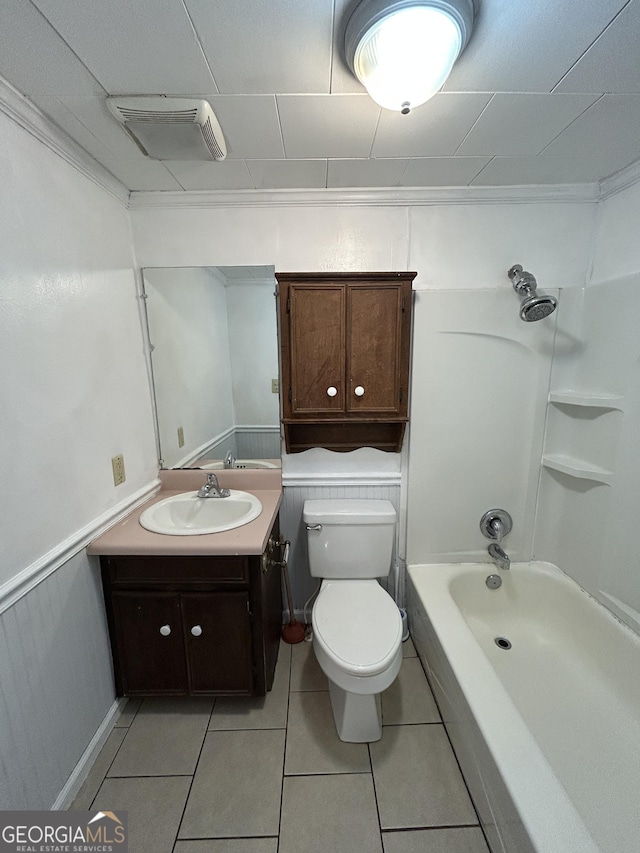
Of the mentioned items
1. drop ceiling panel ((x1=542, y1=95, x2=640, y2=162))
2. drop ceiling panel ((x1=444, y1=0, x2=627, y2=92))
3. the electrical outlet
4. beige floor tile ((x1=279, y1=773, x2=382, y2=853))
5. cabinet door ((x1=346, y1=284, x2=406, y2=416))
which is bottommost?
beige floor tile ((x1=279, y1=773, x2=382, y2=853))

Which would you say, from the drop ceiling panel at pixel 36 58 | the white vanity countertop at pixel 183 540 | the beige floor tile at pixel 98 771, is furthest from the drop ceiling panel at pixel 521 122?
the beige floor tile at pixel 98 771

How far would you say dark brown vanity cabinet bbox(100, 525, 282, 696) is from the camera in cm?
129

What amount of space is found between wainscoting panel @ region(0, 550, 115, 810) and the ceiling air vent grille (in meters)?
1.46

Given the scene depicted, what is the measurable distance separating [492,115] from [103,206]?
4.85 ft

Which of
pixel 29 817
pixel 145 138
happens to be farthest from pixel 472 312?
pixel 29 817

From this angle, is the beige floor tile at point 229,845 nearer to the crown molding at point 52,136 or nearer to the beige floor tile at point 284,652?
the beige floor tile at point 284,652

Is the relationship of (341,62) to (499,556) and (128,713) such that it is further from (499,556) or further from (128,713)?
(128,713)

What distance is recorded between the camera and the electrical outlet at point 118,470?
1406mm

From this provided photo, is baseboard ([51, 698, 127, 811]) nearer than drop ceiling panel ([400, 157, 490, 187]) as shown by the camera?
Yes

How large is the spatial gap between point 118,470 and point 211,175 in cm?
131

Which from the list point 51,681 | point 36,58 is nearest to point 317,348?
point 36,58

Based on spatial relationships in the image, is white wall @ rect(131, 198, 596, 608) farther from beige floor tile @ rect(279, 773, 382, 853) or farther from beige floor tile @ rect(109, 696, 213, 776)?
beige floor tile @ rect(109, 696, 213, 776)

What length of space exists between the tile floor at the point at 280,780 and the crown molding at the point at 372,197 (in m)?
2.25

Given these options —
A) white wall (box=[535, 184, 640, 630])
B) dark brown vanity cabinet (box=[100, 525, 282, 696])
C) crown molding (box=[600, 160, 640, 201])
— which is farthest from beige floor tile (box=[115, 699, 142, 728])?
crown molding (box=[600, 160, 640, 201])
